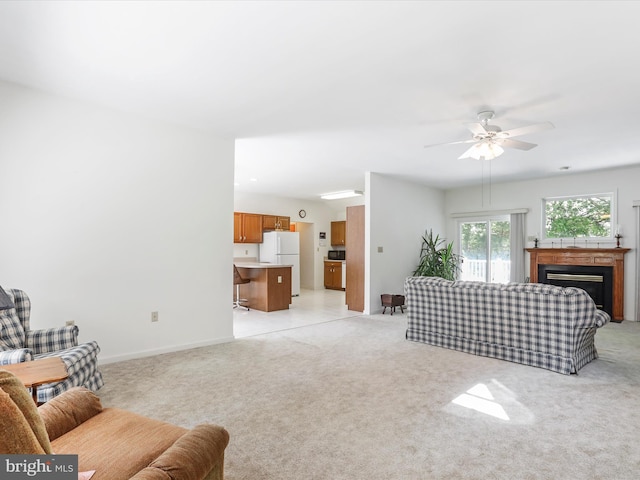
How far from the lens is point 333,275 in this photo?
33.1 ft

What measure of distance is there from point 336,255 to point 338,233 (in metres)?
0.62

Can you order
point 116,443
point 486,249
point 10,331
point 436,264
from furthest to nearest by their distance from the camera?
point 486,249 < point 436,264 < point 10,331 < point 116,443

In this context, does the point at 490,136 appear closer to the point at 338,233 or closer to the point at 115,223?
the point at 115,223

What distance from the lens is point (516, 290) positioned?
12.1ft

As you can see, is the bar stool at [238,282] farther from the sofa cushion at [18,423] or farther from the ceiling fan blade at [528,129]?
the sofa cushion at [18,423]

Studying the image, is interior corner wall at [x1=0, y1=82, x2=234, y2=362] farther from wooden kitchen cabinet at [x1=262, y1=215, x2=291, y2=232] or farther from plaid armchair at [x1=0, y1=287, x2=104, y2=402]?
wooden kitchen cabinet at [x1=262, y1=215, x2=291, y2=232]

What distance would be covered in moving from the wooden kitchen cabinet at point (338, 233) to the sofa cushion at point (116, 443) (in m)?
8.83

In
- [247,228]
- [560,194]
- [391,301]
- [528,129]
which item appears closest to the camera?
[528,129]

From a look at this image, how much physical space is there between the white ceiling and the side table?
202cm

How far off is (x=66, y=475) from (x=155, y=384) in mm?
2340

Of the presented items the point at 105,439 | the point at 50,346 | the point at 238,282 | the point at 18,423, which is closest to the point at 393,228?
the point at 238,282

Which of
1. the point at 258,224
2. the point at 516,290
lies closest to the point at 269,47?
the point at 516,290

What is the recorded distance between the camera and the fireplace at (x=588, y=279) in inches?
242

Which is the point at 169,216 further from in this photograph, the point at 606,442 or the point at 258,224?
the point at 258,224
